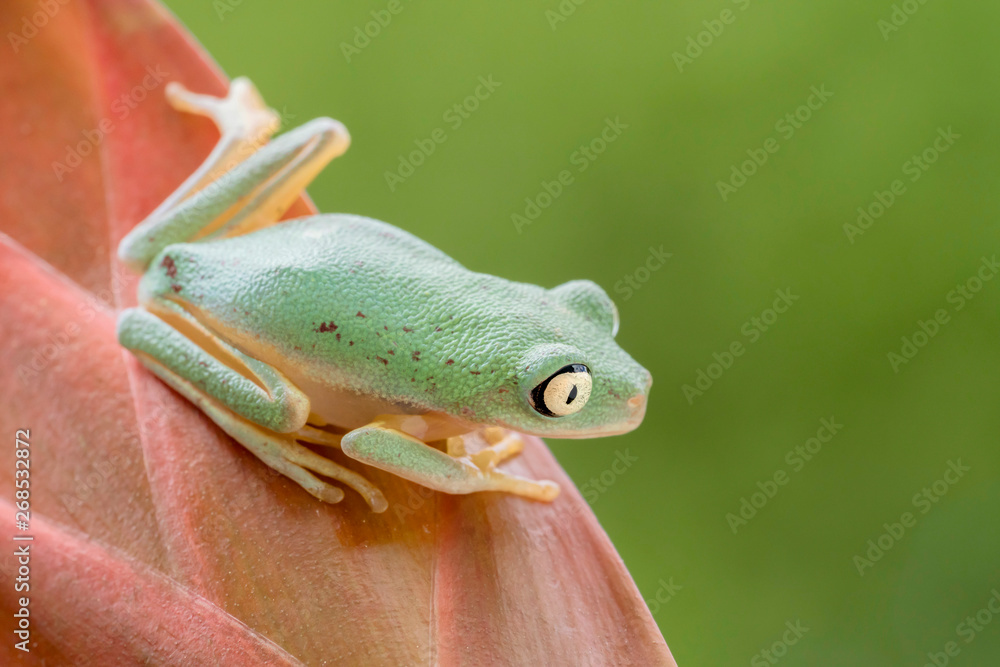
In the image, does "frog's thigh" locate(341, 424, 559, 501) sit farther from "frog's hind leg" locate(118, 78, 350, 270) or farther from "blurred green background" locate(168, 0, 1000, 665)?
"blurred green background" locate(168, 0, 1000, 665)

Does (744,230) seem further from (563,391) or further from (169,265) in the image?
(169,265)

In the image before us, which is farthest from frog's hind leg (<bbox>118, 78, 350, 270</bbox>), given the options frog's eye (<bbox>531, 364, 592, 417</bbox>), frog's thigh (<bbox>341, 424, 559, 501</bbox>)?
frog's eye (<bbox>531, 364, 592, 417</bbox>)

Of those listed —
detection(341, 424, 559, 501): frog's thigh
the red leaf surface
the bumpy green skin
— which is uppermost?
the bumpy green skin

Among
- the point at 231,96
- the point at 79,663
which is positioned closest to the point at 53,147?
the point at 231,96

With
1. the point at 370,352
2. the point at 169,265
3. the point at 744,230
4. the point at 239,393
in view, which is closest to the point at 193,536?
the point at 239,393

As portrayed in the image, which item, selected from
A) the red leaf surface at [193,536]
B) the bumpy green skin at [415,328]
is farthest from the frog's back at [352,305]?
the red leaf surface at [193,536]

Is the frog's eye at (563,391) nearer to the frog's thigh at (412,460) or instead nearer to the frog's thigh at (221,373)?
the frog's thigh at (412,460)

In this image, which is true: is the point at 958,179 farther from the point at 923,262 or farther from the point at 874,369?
the point at 874,369
